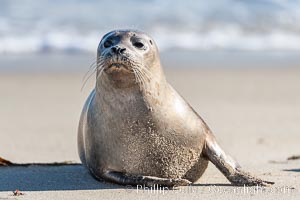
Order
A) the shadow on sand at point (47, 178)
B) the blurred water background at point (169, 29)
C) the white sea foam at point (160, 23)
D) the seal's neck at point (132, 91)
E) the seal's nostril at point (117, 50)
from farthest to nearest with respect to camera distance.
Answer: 1. the white sea foam at point (160, 23)
2. the blurred water background at point (169, 29)
3. the shadow on sand at point (47, 178)
4. the seal's neck at point (132, 91)
5. the seal's nostril at point (117, 50)

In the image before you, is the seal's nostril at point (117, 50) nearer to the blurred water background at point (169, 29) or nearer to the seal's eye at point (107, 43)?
the seal's eye at point (107, 43)

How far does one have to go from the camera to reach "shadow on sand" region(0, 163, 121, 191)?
5.41 metres

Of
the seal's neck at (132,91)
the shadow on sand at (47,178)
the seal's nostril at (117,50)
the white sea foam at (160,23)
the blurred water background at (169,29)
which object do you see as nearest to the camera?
the seal's nostril at (117,50)

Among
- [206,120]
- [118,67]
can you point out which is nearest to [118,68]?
[118,67]

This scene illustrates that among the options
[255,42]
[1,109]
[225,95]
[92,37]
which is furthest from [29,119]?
[255,42]

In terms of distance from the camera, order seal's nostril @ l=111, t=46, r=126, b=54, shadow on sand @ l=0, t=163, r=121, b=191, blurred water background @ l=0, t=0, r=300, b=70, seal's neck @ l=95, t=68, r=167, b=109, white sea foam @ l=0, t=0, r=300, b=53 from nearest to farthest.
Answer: seal's nostril @ l=111, t=46, r=126, b=54
seal's neck @ l=95, t=68, r=167, b=109
shadow on sand @ l=0, t=163, r=121, b=191
blurred water background @ l=0, t=0, r=300, b=70
white sea foam @ l=0, t=0, r=300, b=53

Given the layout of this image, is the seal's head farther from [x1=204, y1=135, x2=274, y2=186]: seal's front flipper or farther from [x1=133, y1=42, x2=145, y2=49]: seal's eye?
[x1=204, y1=135, x2=274, y2=186]: seal's front flipper

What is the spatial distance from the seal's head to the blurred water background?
9648 millimetres

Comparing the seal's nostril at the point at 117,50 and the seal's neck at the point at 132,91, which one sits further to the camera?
the seal's neck at the point at 132,91

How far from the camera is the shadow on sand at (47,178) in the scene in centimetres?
541

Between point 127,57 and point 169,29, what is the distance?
1397 centimetres

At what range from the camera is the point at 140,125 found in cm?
523

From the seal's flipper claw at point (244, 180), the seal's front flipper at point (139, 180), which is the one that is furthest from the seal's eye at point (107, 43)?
the seal's flipper claw at point (244, 180)

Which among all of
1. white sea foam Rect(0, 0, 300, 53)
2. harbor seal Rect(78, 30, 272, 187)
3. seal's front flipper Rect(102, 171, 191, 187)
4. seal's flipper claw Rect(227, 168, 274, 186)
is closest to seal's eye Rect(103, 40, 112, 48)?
harbor seal Rect(78, 30, 272, 187)
